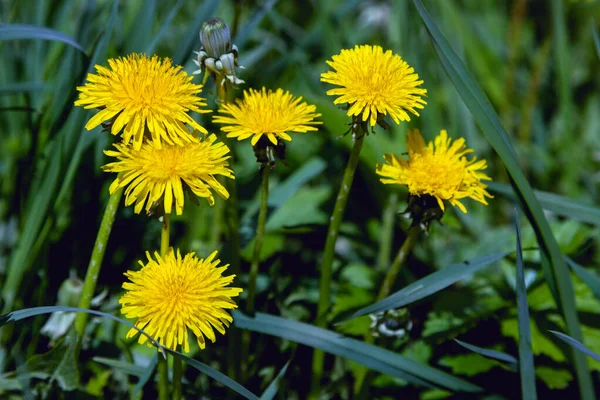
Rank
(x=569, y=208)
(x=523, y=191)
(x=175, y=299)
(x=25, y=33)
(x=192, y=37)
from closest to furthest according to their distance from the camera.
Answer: (x=175, y=299), (x=523, y=191), (x=25, y=33), (x=569, y=208), (x=192, y=37)

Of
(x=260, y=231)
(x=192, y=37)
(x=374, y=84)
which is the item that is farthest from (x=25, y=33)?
(x=374, y=84)

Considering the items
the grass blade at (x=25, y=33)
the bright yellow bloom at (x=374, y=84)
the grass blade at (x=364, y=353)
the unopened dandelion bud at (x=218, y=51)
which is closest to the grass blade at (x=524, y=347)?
the grass blade at (x=364, y=353)

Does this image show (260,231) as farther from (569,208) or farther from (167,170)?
(569,208)

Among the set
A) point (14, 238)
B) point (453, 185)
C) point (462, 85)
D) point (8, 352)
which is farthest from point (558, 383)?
point (14, 238)

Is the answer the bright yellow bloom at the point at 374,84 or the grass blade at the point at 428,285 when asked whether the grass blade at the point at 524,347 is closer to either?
the grass blade at the point at 428,285

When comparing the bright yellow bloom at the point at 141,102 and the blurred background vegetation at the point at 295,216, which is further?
the blurred background vegetation at the point at 295,216

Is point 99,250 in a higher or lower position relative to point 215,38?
lower
